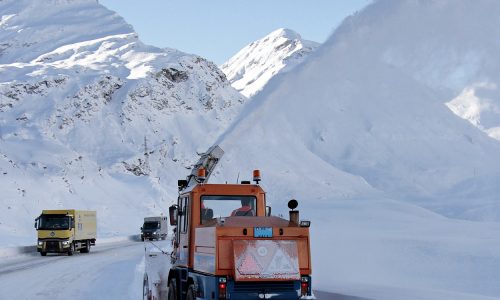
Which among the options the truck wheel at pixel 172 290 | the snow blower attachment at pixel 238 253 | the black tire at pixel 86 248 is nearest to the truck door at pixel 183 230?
the snow blower attachment at pixel 238 253

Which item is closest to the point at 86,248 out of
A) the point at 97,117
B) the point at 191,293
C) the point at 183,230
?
the point at 183,230

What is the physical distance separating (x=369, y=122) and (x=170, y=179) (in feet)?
209

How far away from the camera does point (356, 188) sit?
4419 inches

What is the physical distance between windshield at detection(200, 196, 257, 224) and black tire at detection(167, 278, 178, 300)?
1516 mm

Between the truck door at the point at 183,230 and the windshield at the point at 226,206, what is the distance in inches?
12.2

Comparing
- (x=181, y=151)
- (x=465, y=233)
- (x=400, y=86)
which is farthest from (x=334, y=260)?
(x=400, y=86)

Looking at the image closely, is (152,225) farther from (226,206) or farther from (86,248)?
(226,206)

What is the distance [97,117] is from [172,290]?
10577 centimetres

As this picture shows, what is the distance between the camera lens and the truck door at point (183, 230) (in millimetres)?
11258

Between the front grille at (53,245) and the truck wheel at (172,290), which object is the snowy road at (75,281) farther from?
the front grille at (53,245)

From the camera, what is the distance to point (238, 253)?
32.0ft

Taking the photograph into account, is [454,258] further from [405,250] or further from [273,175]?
[273,175]

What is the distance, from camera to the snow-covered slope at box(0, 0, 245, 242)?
82.6 m

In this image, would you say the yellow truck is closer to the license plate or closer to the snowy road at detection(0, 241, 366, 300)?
the snowy road at detection(0, 241, 366, 300)
